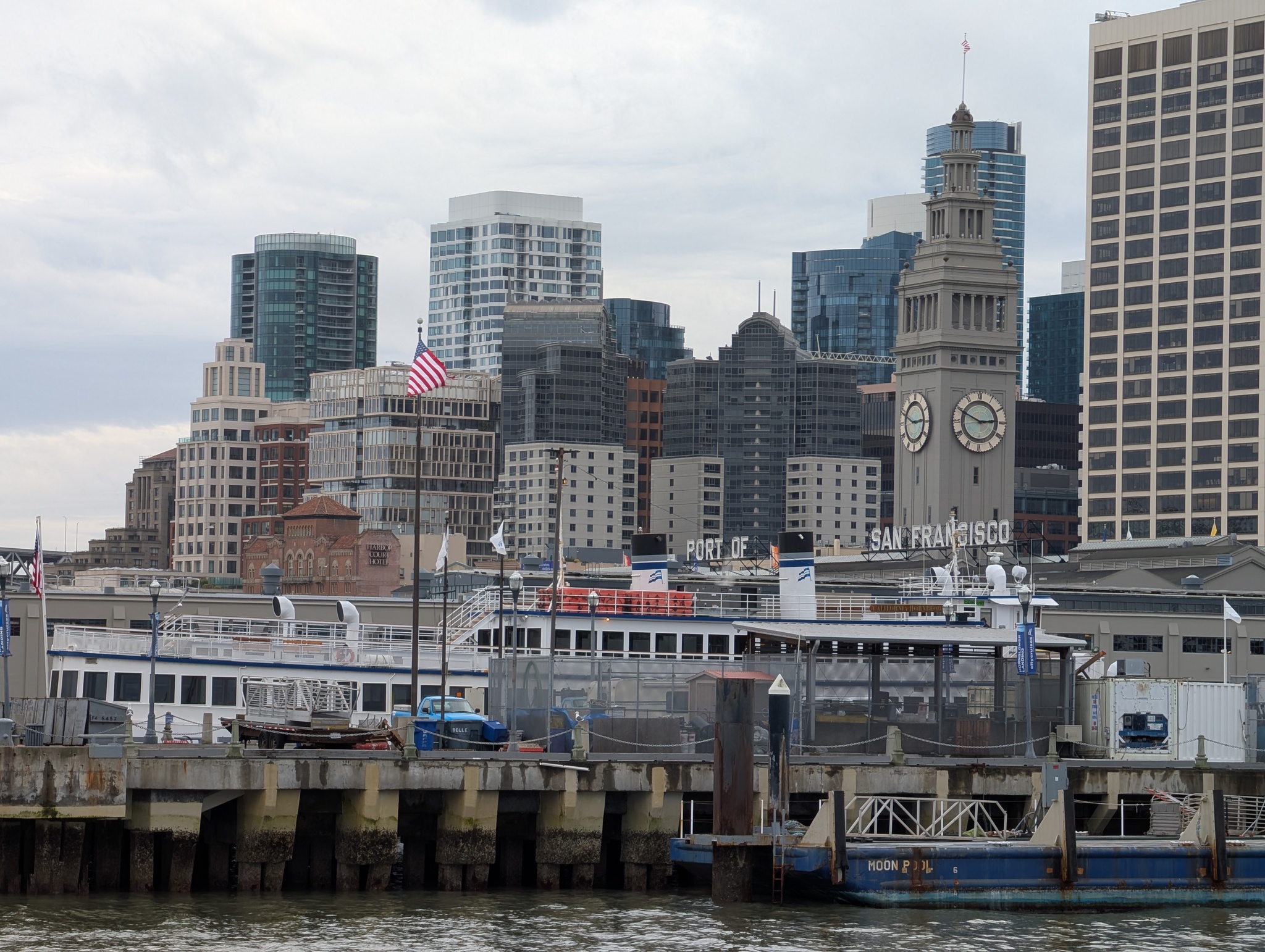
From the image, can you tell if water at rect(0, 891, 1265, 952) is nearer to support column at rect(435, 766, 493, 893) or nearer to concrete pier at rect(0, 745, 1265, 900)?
support column at rect(435, 766, 493, 893)

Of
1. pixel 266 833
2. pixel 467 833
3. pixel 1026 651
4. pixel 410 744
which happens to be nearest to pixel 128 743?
pixel 266 833

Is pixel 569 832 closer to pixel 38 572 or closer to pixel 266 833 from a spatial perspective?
pixel 266 833

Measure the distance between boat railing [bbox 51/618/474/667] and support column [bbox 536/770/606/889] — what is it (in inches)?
839

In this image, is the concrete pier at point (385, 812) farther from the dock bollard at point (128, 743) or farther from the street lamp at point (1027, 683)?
the street lamp at point (1027, 683)

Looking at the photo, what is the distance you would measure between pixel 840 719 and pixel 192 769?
1851 centimetres

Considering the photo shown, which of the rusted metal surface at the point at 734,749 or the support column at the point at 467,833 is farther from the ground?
the rusted metal surface at the point at 734,749

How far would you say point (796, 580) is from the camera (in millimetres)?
74250

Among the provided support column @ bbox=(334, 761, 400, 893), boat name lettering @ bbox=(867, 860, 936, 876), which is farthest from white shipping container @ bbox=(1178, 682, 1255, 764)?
support column @ bbox=(334, 761, 400, 893)

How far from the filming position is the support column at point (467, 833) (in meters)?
50.2

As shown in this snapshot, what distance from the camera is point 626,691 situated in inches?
2256

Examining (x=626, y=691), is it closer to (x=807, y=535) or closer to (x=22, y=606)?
(x=807, y=535)

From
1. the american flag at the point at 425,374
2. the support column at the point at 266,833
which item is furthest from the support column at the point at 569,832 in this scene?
the american flag at the point at 425,374

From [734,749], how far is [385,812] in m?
8.23

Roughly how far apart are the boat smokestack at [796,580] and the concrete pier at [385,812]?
61.7 feet
